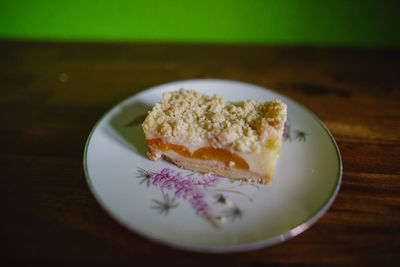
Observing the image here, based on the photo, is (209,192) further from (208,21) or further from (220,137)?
(208,21)

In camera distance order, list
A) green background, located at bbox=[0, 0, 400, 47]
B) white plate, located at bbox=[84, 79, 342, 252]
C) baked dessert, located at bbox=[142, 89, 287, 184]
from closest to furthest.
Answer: white plate, located at bbox=[84, 79, 342, 252] < baked dessert, located at bbox=[142, 89, 287, 184] < green background, located at bbox=[0, 0, 400, 47]

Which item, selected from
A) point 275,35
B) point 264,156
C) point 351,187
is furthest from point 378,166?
point 275,35

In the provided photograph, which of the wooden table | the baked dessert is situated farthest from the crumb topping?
the wooden table

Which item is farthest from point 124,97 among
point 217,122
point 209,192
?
point 209,192

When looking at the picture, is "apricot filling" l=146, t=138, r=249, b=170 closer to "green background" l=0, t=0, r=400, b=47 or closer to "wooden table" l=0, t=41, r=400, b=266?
"wooden table" l=0, t=41, r=400, b=266

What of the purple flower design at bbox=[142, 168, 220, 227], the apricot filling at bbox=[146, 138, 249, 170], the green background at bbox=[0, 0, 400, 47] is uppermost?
the green background at bbox=[0, 0, 400, 47]

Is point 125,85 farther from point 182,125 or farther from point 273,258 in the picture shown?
point 273,258
